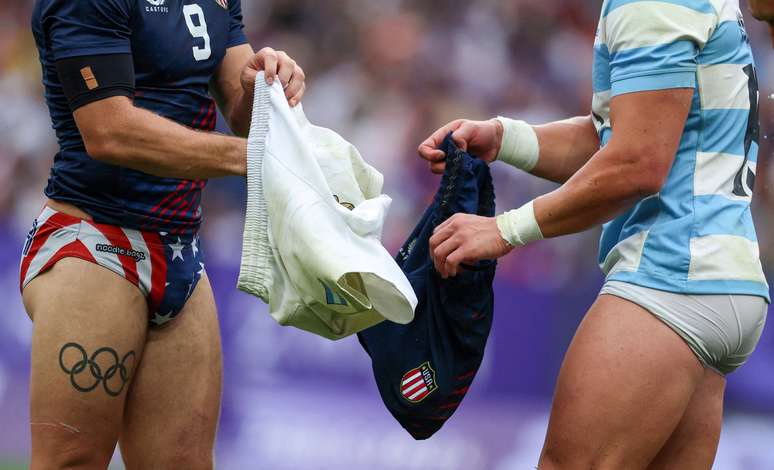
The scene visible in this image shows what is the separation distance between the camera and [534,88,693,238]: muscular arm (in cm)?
269

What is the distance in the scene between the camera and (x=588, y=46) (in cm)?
703

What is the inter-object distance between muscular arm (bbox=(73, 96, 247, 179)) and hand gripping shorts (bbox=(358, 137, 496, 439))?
69 centimetres

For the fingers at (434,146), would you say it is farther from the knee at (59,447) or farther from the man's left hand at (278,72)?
the knee at (59,447)

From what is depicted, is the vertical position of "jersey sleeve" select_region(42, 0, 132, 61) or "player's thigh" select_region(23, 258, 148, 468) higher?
"jersey sleeve" select_region(42, 0, 132, 61)

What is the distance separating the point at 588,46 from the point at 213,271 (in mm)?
3096

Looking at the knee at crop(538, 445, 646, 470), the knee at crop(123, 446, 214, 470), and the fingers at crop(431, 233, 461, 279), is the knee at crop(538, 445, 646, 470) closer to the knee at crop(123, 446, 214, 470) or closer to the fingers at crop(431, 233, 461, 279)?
the fingers at crop(431, 233, 461, 279)

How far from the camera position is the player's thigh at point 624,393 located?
2707mm

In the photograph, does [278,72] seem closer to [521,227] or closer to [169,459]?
[521,227]

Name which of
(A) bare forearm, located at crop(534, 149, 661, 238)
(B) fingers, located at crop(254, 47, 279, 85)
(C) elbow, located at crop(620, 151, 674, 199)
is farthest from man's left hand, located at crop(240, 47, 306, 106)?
(C) elbow, located at crop(620, 151, 674, 199)

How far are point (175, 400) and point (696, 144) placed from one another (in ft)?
5.93

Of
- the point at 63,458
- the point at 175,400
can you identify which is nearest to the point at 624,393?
the point at 175,400

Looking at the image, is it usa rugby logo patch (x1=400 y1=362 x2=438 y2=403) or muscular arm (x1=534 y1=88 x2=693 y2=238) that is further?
usa rugby logo patch (x1=400 y1=362 x2=438 y2=403)

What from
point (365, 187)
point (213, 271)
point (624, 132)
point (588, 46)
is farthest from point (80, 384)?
point (588, 46)

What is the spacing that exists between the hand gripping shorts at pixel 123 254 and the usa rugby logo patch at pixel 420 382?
0.79 metres
